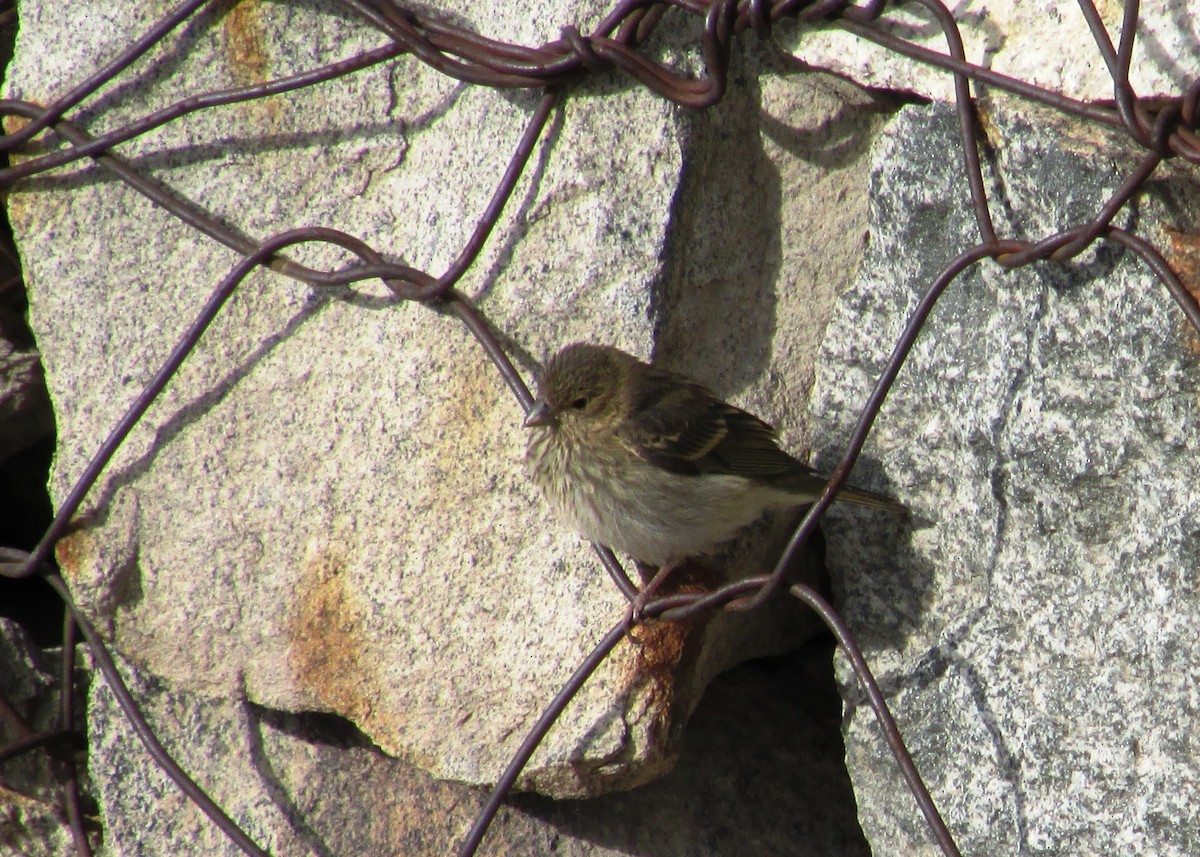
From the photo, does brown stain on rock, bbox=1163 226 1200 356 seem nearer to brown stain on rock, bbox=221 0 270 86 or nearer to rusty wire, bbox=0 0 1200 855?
rusty wire, bbox=0 0 1200 855

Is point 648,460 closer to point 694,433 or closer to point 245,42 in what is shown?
point 694,433

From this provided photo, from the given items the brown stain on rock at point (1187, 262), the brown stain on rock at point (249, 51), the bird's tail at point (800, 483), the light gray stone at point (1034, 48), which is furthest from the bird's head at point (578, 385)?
the brown stain on rock at point (1187, 262)

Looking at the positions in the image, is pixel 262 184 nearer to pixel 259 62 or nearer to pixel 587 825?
pixel 259 62

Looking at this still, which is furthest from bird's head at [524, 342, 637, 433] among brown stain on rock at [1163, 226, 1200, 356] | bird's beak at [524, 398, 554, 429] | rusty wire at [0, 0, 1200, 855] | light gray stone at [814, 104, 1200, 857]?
brown stain on rock at [1163, 226, 1200, 356]

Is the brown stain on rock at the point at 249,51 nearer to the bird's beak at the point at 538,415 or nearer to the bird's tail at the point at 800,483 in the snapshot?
the bird's beak at the point at 538,415

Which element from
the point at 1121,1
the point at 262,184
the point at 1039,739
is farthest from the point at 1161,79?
the point at 262,184

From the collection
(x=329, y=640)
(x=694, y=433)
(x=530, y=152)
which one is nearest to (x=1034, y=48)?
(x=530, y=152)

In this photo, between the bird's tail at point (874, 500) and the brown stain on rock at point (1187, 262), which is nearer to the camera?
the brown stain on rock at point (1187, 262)
